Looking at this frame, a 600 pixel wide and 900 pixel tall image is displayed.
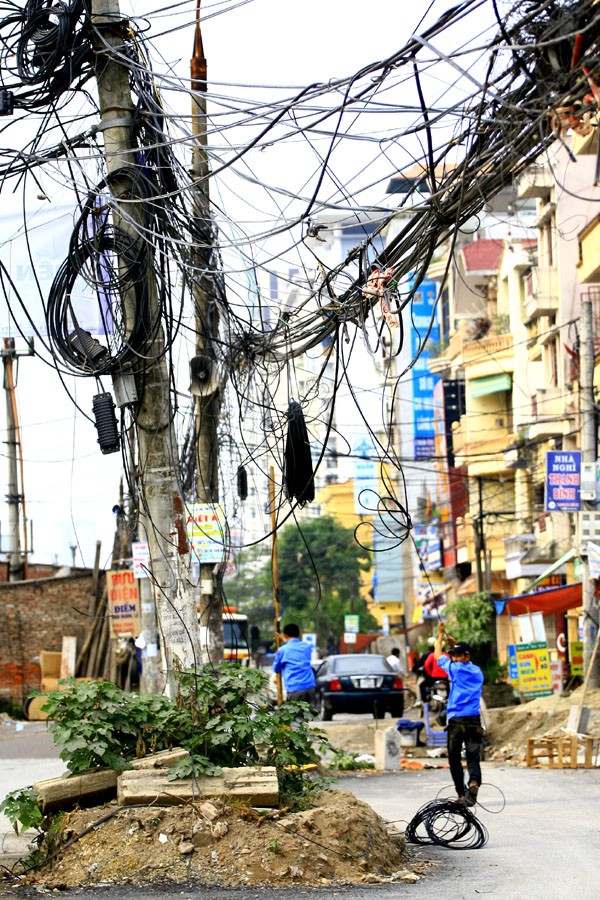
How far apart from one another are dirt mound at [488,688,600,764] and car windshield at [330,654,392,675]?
3495 mm

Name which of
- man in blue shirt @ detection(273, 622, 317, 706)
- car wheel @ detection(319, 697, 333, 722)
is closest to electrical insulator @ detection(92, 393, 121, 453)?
man in blue shirt @ detection(273, 622, 317, 706)

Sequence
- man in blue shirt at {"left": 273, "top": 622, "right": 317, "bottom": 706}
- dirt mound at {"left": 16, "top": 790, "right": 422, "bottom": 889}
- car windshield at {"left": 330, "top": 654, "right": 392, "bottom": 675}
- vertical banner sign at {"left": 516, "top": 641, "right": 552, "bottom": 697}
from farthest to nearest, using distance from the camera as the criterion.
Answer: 1. car windshield at {"left": 330, "top": 654, "right": 392, "bottom": 675}
2. vertical banner sign at {"left": 516, "top": 641, "right": 552, "bottom": 697}
3. man in blue shirt at {"left": 273, "top": 622, "right": 317, "bottom": 706}
4. dirt mound at {"left": 16, "top": 790, "right": 422, "bottom": 889}

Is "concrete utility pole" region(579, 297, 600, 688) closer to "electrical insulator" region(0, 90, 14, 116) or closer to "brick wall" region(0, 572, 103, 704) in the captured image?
"electrical insulator" region(0, 90, 14, 116)

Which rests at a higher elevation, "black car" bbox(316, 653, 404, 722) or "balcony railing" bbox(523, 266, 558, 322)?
"balcony railing" bbox(523, 266, 558, 322)

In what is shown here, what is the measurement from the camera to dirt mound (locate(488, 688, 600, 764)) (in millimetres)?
22625

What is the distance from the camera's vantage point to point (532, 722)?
24.3m

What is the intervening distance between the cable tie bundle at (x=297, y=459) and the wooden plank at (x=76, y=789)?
301cm

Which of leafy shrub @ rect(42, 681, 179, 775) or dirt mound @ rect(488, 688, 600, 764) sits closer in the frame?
leafy shrub @ rect(42, 681, 179, 775)

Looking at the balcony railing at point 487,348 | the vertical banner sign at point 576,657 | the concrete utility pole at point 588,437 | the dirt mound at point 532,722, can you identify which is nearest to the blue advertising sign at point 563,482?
the concrete utility pole at point 588,437

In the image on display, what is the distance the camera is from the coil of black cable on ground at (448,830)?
10.9m

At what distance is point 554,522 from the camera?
42.1 meters

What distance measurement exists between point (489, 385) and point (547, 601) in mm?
18884

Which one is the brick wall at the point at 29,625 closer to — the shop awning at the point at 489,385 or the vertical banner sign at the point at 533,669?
the vertical banner sign at the point at 533,669

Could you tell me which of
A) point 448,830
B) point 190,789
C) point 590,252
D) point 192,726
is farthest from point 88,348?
point 590,252
